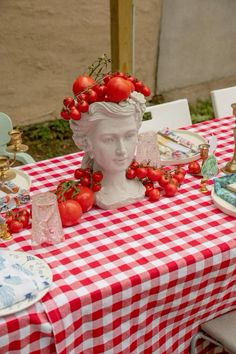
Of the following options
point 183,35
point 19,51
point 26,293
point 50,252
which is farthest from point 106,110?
point 183,35

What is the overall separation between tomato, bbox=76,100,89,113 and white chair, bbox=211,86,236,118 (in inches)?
52.8

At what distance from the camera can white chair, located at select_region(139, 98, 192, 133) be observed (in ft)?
8.70

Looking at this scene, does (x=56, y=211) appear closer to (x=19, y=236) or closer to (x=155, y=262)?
(x=19, y=236)

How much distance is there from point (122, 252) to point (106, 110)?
16.9 inches

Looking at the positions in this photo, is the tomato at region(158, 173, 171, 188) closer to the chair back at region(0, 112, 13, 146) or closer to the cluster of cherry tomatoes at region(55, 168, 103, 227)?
the cluster of cherry tomatoes at region(55, 168, 103, 227)

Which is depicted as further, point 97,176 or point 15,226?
point 97,176

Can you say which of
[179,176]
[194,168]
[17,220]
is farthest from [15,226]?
[194,168]

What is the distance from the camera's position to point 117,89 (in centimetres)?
163

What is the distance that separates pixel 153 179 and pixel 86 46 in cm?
290

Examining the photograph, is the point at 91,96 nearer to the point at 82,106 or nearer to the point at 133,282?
the point at 82,106

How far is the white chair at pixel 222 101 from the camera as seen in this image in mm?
2863

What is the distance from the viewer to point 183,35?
16.1ft

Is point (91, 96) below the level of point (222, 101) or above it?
above

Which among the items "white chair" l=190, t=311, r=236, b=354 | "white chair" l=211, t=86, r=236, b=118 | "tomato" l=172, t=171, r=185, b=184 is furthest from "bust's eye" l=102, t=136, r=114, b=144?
"white chair" l=211, t=86, r=236, b=118
